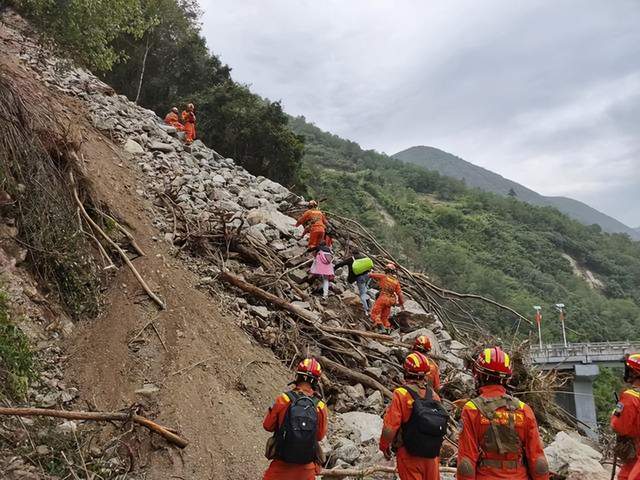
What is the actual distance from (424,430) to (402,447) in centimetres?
26

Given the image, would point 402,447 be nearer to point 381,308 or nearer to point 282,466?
point 282,466

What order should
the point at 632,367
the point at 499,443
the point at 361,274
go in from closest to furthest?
the point at 499,443
the point at 632,367
the point at 361,274

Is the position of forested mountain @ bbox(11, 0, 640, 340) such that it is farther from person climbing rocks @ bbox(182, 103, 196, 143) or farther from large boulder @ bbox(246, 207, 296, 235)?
large boulder @ bbox(246, 207, 296, 235)

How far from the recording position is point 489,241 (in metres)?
60.2

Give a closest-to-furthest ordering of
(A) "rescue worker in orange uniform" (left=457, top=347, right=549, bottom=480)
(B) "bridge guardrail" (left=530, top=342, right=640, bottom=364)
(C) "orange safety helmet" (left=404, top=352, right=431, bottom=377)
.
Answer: (A) "rescue worker in orange uniform" (left=457, top=347, right=549, bottom=480)
(C) "orange safety helmet" (left=404, top=352, right=431, bottom=377)
(B) "bridge guardrail" (left=530, top=342, right=640, bottom=364)

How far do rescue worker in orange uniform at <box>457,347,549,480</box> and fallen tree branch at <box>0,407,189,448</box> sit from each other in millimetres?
2538

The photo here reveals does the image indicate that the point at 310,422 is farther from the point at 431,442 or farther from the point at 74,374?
the point at 74,374

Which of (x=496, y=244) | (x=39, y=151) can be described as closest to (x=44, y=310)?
(x=39, y=151)

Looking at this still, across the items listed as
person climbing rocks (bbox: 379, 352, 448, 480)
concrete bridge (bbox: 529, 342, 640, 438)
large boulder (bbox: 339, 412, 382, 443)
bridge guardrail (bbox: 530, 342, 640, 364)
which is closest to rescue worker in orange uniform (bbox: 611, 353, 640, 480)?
person climbing rocks (bbox: 379, 352, 448, 480)

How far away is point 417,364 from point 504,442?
82 centimetres

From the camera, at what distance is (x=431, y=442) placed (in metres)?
3.42

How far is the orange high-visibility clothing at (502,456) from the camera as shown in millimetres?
3041

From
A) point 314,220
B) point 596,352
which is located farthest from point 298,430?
point 596,352

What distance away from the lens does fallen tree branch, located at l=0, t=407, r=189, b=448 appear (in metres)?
3.48
